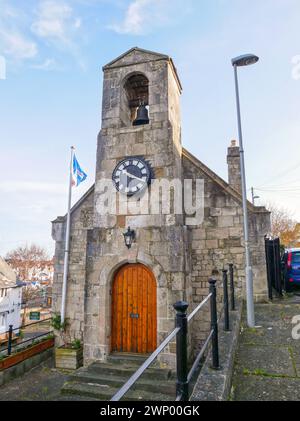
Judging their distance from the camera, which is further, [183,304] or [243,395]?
[243,395]

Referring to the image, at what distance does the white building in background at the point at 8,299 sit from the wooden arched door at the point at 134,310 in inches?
549

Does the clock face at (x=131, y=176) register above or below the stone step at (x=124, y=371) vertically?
above

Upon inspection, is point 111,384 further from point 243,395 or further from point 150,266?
point 243,395

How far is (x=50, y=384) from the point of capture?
7504mm

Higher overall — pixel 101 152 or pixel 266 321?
pixel 101 152

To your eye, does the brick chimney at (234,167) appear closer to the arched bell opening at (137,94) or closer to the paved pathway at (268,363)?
the arched bell opening at (137,94)

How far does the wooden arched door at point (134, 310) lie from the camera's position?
7.52 meters

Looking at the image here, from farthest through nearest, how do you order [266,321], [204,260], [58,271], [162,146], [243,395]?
[58,271] < [204,260] < [162,146] < [266,321] < [243,395]

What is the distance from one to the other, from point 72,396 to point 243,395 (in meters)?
4.77

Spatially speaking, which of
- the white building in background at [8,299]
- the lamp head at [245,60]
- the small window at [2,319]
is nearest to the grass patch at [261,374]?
the lamp head at [245,60]

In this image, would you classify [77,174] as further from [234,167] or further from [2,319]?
[2,319]

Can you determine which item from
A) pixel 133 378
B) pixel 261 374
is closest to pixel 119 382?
pixel 261 374

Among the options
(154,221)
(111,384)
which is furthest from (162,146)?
(111,384)

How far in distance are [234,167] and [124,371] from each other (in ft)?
23.9
